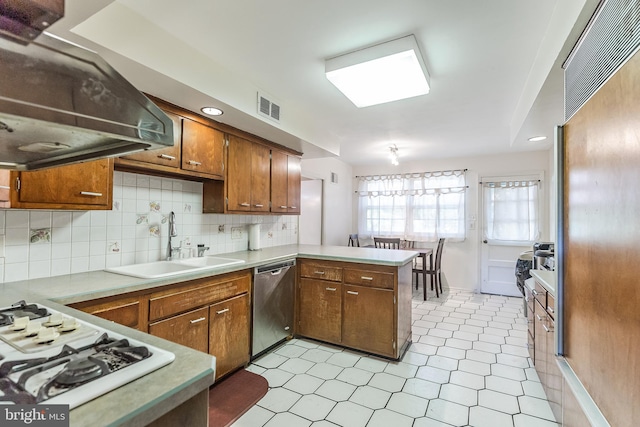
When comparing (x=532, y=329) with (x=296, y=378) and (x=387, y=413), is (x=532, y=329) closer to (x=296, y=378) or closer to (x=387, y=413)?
(x=387, y=413)

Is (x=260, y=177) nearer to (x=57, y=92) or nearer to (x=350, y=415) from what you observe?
(x=350, y=415)

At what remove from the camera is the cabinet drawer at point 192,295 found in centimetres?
180

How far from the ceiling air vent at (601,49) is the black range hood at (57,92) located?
142cm

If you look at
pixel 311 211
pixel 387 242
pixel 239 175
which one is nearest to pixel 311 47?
pixel 239 175

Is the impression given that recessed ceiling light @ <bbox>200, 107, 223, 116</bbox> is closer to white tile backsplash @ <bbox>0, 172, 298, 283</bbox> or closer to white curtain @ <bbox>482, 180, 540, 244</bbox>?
white tile backsplash @ <bbox>0, 172, 298, 283</bbox>

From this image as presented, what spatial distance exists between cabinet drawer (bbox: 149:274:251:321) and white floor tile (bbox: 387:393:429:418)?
4.39 feet

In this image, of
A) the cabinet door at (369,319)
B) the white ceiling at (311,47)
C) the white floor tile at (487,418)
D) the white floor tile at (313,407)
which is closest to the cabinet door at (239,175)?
the white ceiling at (311,47)

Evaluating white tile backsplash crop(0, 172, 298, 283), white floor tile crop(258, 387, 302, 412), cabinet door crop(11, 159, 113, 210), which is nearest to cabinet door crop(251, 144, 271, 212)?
white tile backsplash crop(0, 172, 298, 283)

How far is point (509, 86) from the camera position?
2438mm

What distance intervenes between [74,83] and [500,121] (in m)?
3.68

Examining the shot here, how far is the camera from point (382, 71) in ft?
6.66

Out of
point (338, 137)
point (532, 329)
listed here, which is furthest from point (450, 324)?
point (338, 137)

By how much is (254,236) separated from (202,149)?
114 centimetres

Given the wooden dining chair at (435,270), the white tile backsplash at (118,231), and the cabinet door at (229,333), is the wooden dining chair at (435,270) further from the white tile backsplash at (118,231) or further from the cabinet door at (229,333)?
the cabinet door at (229,333)
